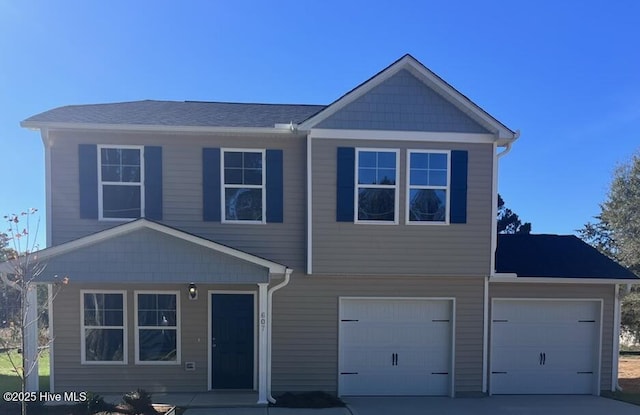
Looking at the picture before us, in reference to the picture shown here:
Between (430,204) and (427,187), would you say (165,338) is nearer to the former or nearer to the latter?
(430,204)

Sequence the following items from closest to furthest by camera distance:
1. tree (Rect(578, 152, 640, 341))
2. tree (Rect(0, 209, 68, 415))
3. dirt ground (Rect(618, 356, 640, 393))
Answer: tree (Rect(0, 209, 68, 415))
dirt ground (Rect(618, 356, 640, 393))
tree (Rect(578, 152, 640, 341))

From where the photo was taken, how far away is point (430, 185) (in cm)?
867

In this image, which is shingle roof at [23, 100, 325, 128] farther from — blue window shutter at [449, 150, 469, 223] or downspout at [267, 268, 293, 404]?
blue window shutter at [449, 150, 469, 223]

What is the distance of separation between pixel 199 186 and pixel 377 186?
12.7 feet

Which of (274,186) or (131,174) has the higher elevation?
(131,174)

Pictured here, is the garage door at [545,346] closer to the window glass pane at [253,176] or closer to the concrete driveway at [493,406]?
the concrete driveway at [493,406]

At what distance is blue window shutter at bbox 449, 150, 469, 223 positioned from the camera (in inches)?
340

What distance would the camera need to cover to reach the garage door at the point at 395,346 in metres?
8.90

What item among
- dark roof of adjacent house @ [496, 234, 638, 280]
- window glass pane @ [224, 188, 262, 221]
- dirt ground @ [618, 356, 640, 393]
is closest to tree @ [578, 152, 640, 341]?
dirt ground @ [618, 356, 640, 393]

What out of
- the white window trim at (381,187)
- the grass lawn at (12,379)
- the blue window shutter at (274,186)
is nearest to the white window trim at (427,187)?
the white window trim at (381,187)

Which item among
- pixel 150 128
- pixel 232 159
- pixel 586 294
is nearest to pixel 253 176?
pixel 232 159

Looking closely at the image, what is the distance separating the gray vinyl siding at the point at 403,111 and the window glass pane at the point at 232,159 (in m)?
2.13

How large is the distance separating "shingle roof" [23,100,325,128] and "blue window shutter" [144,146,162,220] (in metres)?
0.68

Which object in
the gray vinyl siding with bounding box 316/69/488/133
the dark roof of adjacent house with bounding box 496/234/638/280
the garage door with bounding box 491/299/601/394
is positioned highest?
the gray vinyl siding with bounding box 316/69/488/133
